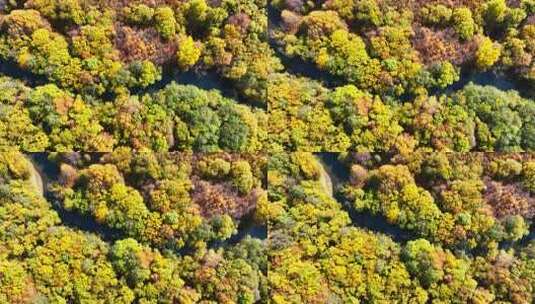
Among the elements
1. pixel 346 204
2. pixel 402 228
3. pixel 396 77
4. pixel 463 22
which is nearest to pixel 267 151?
pixel 346 204

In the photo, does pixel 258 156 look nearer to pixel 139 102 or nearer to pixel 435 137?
pixel 139 102

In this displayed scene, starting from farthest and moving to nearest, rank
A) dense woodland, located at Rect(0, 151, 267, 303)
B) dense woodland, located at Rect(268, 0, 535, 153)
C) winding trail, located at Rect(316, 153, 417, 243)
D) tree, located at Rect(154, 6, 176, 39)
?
1. winding trail, located at Rect(316, 153, 417, 243)
2. dense woodland, located at Rect(268, 0, 535, 153)
3. tree, located at Rect(154, 6, 176, 39)
4. dense woodland, located at Rect(0, 151, 267, 303)

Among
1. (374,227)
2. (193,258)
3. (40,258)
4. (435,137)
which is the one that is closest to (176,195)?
(193,258)

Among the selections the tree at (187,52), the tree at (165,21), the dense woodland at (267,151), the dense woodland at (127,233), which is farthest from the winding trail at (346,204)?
the tree at (165,21)

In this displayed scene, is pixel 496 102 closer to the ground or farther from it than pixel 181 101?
farther from it

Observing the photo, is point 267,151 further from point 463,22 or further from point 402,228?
point 463,22

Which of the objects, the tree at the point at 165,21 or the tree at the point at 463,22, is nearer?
the tree at the point at 165,21

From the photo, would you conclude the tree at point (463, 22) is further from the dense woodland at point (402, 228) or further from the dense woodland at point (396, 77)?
the dense woodland at point (402, 228)

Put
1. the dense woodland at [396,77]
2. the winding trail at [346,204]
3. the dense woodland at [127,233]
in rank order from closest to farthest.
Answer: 1. the dense woodland at [127,233]
2. the dense woodland at [396,77]
3. the winding trail at [346,204]

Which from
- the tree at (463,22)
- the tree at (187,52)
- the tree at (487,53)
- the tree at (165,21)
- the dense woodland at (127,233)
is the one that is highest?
the tree at (463,22)

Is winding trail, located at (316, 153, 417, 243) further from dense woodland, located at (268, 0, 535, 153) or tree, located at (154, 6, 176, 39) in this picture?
tree, located at (154, 6, 176, 39)

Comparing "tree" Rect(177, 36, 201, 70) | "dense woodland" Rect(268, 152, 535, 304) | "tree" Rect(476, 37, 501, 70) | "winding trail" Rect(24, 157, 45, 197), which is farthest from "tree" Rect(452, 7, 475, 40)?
"winding trail" Rect(24, 157, 45, 197)
